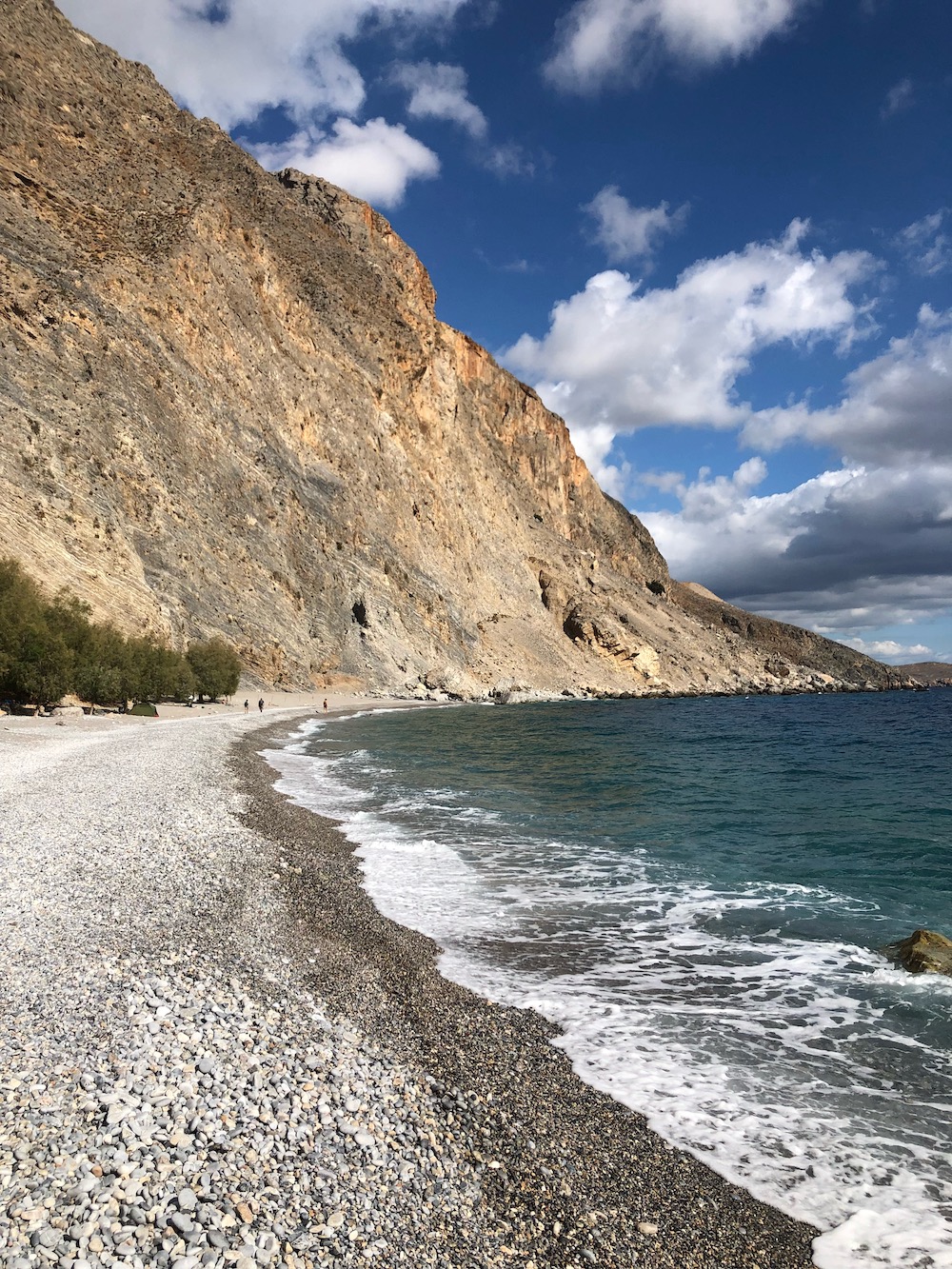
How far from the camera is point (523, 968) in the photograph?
7.71 meters

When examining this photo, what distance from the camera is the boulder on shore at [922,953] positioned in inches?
318

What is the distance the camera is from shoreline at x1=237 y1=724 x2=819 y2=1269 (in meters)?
3.86

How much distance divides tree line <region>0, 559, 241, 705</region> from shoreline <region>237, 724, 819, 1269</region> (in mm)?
26092

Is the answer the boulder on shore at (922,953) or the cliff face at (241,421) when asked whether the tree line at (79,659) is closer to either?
the cliff face at (241,421)

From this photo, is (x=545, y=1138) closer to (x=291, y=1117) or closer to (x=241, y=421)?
(x=291, y=1117)

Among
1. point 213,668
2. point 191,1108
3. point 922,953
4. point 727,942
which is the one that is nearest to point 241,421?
point 213,668

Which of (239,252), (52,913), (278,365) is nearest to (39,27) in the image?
(239,252)

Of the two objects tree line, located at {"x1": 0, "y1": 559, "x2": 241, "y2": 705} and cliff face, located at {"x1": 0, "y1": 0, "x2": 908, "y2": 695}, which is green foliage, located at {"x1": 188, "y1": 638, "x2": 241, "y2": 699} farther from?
cliff face, located at {"x1": 0, "y1": 0, "x2": 908, "y2": 695}

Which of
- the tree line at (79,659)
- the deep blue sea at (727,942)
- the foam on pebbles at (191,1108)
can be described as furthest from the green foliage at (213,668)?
the foam on pebbles at (191,1108)

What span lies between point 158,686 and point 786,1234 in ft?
133

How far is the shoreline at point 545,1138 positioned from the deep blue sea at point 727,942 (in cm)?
27

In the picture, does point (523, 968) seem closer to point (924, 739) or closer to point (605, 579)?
point (924, 739)

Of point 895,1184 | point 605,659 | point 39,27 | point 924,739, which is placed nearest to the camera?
point 895,1184

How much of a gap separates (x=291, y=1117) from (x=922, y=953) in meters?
7.39
